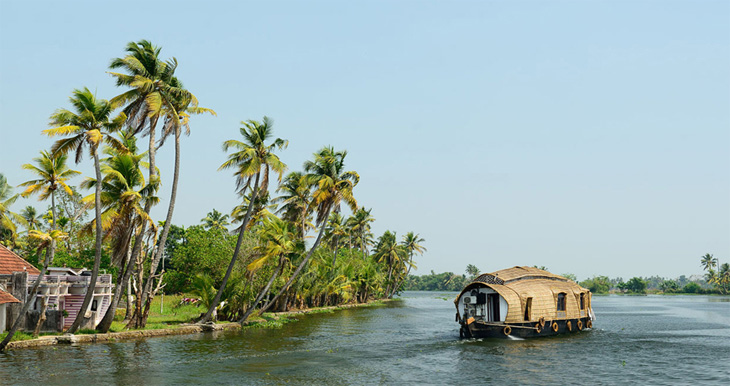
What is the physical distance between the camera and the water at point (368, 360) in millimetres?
23984

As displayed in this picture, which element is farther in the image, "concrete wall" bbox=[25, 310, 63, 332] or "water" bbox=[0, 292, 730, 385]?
"concrete wall" bbox=[25, 310, 63, 332]

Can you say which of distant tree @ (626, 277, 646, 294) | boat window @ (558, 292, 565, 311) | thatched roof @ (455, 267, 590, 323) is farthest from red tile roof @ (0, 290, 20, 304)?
distant tree @ (626, 277, 646, 294)

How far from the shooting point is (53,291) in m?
33.8

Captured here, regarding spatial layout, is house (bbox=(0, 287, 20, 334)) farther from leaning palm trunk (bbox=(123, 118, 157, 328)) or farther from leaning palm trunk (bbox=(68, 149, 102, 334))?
leaning palm trunk (bbox=(123, 118, 157, 328))

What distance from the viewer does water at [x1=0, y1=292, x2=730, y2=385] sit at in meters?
24.0

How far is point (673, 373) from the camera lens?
27250mm

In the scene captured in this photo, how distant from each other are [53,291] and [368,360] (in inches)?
751

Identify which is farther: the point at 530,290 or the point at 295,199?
the point at 295,199

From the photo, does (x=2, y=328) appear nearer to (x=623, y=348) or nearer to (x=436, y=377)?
(x=436, y=377)

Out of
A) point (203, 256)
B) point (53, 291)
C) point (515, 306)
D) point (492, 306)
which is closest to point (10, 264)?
point (53, 291)

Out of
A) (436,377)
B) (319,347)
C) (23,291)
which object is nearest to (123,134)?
(23,291)

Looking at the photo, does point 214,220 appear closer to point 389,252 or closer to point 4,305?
point 389,252

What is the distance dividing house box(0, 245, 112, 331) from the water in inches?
159

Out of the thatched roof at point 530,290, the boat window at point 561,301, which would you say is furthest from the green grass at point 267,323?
the boat window at point 561,301
